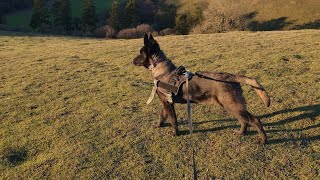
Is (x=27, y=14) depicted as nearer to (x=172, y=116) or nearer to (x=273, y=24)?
(x=273, y=24)

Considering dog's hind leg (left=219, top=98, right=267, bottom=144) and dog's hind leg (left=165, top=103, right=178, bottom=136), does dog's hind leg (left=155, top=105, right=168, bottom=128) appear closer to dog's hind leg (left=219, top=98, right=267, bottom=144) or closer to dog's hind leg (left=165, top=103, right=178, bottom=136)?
dog's hind leg (left=165, top=103, right=178, bottom=136)

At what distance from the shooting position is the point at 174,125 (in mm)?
8102

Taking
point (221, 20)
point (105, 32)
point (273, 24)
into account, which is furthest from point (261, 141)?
point (273, 24)

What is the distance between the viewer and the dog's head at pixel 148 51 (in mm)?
7535

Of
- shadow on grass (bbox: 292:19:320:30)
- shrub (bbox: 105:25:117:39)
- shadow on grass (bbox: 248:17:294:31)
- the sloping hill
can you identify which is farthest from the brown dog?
the sloping hill

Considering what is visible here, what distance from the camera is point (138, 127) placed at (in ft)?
28.9

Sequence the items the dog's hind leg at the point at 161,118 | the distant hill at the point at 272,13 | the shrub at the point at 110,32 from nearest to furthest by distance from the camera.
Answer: the dog's hind leg at the point at 161,118
the shrub at the point at 110,32
the distant hill at the point at 272,13

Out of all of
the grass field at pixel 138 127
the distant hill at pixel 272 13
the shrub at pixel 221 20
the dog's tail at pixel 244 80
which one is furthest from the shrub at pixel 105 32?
the dog's tail at pixel 244 80

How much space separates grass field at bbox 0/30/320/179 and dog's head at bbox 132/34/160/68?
1.87 meters

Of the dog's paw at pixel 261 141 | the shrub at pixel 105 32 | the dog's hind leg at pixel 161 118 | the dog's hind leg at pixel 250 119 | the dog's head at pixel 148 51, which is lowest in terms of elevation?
the shrub at pixel 105 32

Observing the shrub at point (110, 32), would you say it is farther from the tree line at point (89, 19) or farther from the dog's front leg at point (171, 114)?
the dog's front leg at point (171, 114)

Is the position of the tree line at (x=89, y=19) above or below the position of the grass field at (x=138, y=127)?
above

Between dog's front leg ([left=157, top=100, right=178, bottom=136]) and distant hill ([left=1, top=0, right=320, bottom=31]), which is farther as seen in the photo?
distant hill ([left=1, top=0, right=320, bottom=31])

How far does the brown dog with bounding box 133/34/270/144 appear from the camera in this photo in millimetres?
7113
